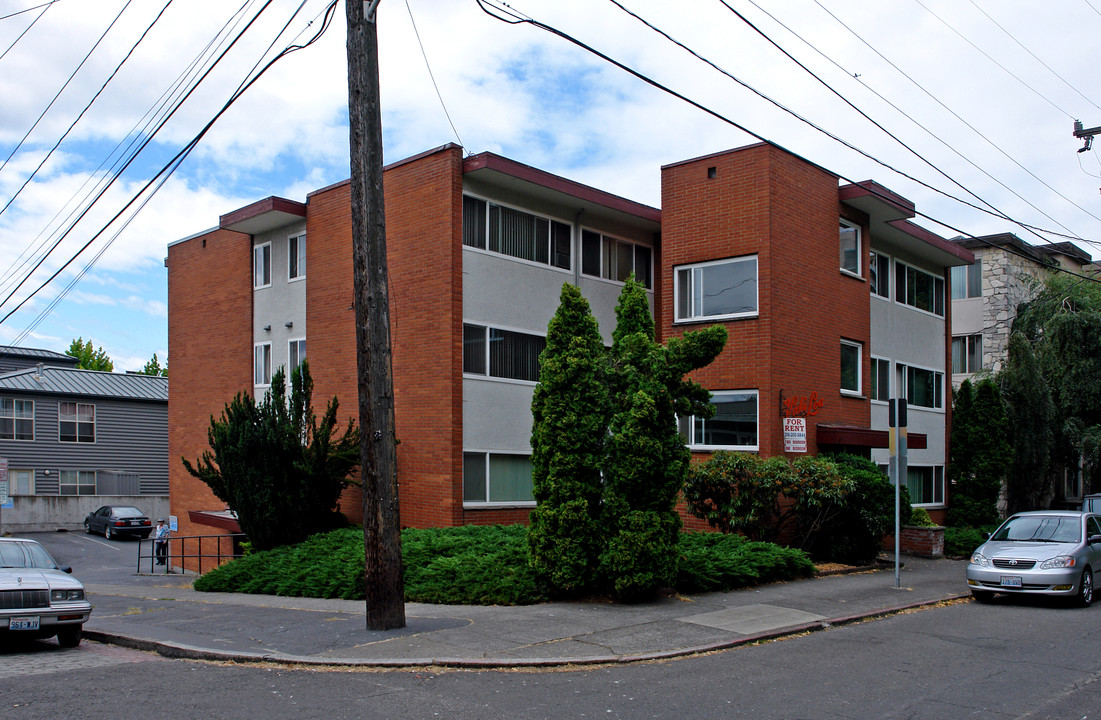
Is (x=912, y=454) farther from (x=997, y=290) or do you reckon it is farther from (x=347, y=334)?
(x=347, y=334)

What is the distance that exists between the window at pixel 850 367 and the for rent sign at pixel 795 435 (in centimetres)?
417

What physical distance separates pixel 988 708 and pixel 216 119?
11.7 meters

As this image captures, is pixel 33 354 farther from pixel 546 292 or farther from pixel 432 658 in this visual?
pixel 432 658

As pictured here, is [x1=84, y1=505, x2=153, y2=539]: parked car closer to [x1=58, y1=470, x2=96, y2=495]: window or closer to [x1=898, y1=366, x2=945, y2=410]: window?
[x1=58, y1=470, x2=96, y2=495]: window

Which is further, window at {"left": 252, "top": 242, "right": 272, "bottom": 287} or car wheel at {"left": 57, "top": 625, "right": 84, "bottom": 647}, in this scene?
window at {"left": 252, "top": 242, "right": 272, "bottom": 287}

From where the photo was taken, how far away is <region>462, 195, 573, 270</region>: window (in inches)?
726

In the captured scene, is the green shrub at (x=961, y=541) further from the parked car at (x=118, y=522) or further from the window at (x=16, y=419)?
the window at (x=16, y=419)

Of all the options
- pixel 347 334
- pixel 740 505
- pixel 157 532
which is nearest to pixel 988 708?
pixel 740 505

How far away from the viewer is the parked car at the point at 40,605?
1012 cm

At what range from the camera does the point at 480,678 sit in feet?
27.2

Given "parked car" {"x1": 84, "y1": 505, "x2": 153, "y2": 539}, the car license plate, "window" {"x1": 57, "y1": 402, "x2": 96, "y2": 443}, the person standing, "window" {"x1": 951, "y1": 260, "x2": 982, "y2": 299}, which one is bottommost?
"parked car" {"x1": 84, "y1": 505, "x2": 153, "y2": 539}

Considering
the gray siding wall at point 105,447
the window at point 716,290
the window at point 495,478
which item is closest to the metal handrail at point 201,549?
the window at point 495,478

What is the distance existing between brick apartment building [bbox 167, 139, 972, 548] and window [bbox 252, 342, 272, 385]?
5.9 inches

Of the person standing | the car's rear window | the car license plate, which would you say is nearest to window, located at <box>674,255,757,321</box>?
the car's rear window
